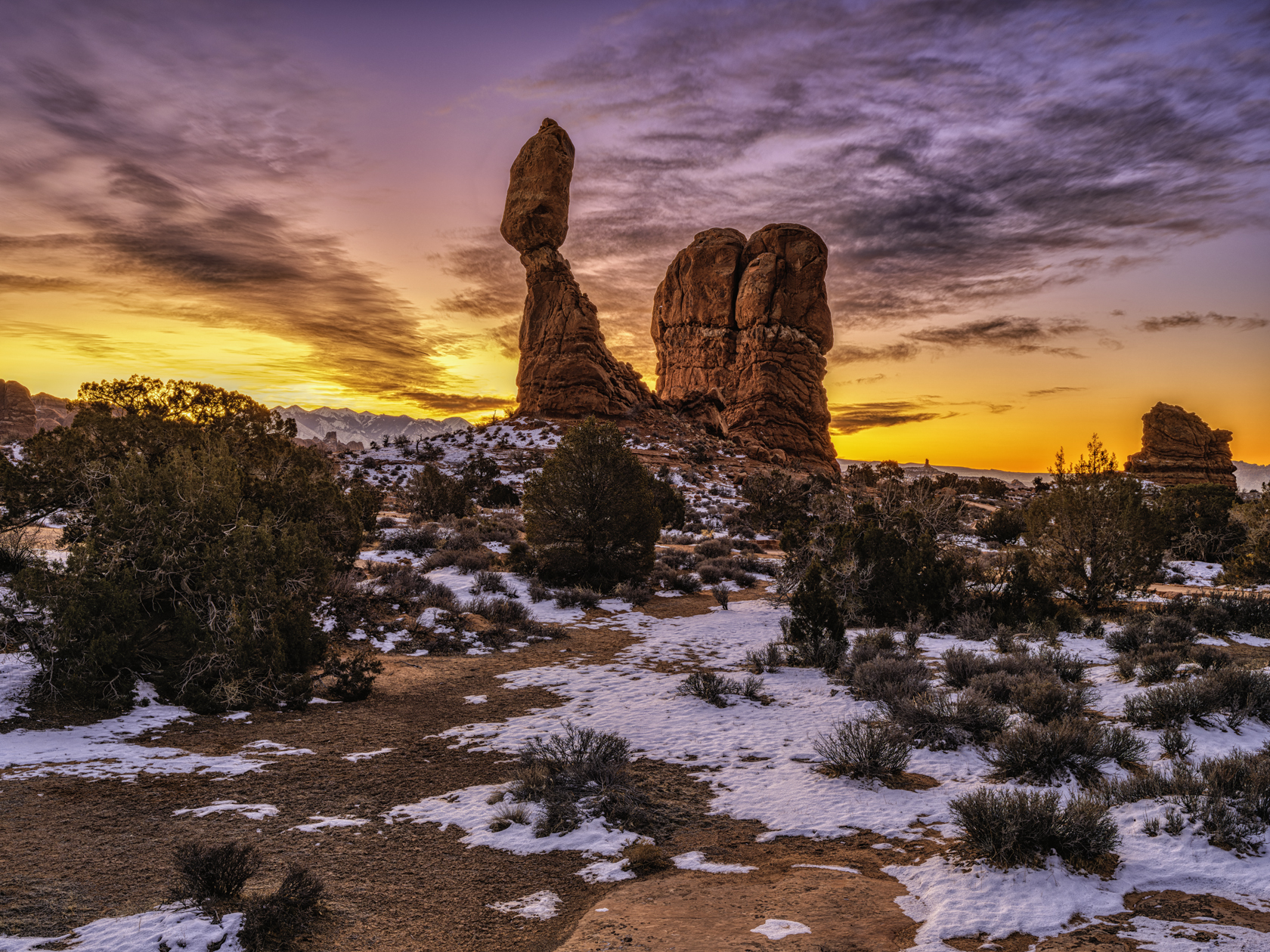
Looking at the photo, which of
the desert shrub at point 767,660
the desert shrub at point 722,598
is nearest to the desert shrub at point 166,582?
the desert shrub at point 767,660

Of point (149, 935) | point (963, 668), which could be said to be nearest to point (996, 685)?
point (963, 668)

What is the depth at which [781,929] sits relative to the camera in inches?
153

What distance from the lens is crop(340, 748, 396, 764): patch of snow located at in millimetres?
7045

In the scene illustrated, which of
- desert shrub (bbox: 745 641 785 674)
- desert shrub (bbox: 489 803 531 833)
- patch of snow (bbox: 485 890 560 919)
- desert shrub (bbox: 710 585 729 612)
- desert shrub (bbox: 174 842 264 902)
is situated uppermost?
desert shrub (bbox: 710 585 729 612)

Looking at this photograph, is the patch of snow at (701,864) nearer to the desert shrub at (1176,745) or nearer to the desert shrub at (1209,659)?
the desert shrub at (1176,745)

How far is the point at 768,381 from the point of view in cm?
6469

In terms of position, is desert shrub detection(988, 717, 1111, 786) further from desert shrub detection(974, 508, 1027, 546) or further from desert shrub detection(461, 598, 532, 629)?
desert shrub detection(974, 508, 1027, 546)

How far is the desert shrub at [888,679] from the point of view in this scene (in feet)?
27.8

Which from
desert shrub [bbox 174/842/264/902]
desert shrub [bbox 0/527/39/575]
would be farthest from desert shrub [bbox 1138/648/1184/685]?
desert shrub [bbox 0/527/39/575]

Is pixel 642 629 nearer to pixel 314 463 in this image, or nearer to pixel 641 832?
pixel 641 832

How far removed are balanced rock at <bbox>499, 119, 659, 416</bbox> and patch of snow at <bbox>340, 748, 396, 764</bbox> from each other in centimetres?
4730

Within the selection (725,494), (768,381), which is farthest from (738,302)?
(725,494)

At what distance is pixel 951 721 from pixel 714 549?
16023 mm

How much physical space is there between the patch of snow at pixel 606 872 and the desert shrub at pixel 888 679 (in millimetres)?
4698
